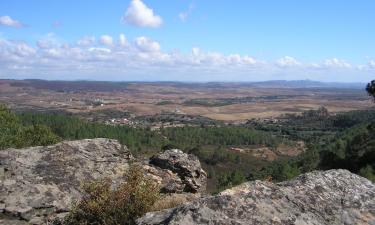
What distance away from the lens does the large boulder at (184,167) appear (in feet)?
68.5

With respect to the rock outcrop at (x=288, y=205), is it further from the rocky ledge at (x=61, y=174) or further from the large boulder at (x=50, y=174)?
the large boulder at (x=50, y=174)

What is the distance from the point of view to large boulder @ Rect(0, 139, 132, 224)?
49.8ft

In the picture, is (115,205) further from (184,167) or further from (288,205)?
(184,167)

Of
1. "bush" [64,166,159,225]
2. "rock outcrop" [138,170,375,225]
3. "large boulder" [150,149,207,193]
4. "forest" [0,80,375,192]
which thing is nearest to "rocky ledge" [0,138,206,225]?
"large boulder" [150,149,207,193]

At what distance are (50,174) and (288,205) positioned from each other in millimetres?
10461

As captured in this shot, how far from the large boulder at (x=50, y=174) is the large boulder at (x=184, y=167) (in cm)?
164

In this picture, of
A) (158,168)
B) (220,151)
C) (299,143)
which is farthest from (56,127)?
(158,168)

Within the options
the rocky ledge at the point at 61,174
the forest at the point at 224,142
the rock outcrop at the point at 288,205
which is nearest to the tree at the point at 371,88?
the forest at the point at 224,142

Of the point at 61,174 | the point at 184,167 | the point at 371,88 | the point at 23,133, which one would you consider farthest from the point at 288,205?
Result: the point at 371,88

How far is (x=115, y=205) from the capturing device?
11.6 metres

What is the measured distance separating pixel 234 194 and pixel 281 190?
1181mm

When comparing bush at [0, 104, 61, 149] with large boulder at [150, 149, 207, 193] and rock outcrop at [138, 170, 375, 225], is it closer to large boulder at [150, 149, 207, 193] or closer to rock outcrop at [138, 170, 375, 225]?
large boulder at [150, 149, 207, 193]

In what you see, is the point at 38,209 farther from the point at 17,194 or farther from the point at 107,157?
the point at 107,157

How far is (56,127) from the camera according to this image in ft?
445
